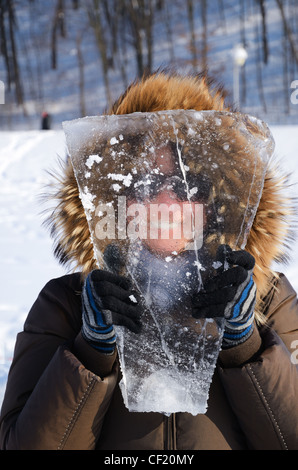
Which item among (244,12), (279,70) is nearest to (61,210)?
(279,70)

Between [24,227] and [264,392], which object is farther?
[24,227]

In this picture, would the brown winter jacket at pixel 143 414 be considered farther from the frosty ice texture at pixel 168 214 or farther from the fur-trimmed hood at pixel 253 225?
the fur-trimmed hood at pixel 253 225

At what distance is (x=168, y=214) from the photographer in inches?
49.1

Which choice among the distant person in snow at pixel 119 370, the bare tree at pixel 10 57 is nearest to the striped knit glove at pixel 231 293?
the distant person in snow at pixel 119 370

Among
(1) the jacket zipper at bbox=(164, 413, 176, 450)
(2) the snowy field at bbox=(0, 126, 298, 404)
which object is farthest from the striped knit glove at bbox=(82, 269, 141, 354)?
(2) the snowy field at bbox=(0, 126, 298, 404)

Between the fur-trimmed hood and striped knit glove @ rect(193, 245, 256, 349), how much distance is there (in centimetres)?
17

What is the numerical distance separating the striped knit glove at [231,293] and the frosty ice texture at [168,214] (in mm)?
50

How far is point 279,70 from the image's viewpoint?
925 inches

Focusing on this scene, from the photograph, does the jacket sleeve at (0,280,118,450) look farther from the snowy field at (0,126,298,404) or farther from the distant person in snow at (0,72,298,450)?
the snowy field at (0,126,298,404)
